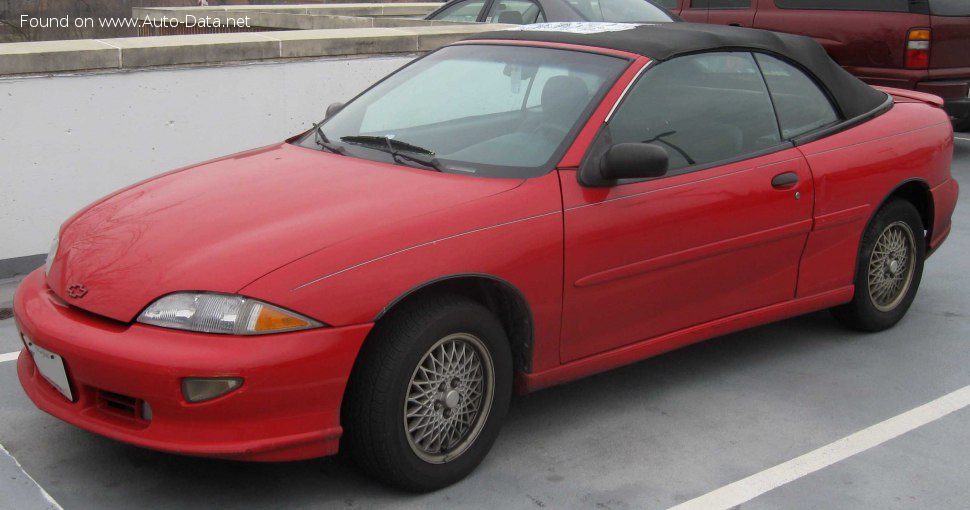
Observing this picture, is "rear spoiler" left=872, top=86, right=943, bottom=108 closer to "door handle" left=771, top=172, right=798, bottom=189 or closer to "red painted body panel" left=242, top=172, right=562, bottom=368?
"door handle" left=771, top=172, right=798, bottom=189

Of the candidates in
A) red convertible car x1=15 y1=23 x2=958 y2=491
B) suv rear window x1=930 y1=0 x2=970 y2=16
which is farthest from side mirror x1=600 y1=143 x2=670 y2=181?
suv rear window x1=930 y1=0 x2=970 y2=16

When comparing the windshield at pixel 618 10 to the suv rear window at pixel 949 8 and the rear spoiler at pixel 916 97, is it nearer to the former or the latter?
the suv rear window at pixel 949 8

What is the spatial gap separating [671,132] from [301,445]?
2.00 meters

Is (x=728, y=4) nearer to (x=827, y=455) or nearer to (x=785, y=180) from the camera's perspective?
(x=785, y=180)

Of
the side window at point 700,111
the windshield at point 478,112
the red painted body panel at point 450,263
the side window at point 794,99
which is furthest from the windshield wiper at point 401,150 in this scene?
the side window at point 794,99

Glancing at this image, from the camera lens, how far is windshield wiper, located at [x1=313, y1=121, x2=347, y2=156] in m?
4.74

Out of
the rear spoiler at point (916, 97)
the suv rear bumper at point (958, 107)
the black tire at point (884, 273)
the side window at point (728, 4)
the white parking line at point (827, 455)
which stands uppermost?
the side window at point (728, 4)

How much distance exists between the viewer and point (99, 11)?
961 inches

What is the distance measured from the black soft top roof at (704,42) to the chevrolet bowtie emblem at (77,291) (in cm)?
219

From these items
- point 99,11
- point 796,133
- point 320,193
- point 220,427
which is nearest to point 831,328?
point 796,133

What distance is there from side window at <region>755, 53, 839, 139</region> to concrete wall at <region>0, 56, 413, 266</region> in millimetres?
3325

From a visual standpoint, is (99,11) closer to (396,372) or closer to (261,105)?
(261,105)

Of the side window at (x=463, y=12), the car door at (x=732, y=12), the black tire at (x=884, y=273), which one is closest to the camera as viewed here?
the black tire at (x=884, y=273)

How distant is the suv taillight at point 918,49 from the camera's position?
990 cm
